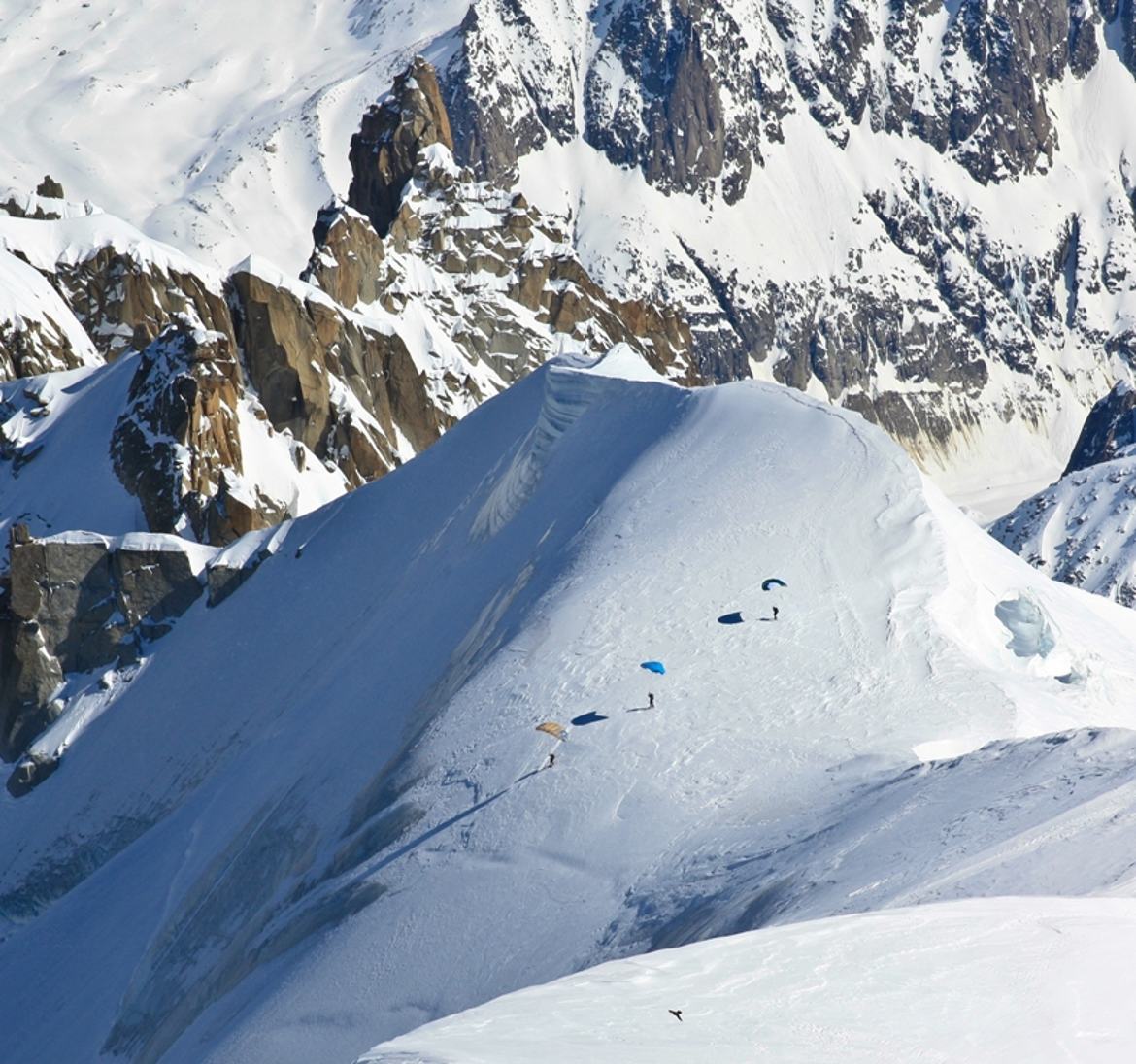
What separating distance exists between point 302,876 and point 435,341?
91.5 meters

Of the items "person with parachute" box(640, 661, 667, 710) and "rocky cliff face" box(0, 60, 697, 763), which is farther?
"rocky cliff face" box(0, 60, 697, 763)

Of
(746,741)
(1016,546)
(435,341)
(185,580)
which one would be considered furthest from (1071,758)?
(1016,546)

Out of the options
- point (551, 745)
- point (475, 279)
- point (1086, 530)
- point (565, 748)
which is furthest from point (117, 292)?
point (565, 748)

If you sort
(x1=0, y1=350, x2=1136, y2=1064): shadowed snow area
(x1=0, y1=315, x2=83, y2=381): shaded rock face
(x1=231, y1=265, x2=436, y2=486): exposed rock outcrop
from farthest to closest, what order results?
(x1=231, y1=265, x2=436, y2=486): exposed rock outcrop → (x1=0, y1=315, x2=83, y2=381): shaded rock face → (x1=0, y1=350, x2=1136, y2=1064): shadowed snow area

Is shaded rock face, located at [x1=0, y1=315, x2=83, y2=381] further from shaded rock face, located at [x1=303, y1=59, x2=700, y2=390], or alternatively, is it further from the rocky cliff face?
shaded rock face, located at [x1=303, y1=59, x2=700, y2=390]

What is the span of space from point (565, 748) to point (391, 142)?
141 m

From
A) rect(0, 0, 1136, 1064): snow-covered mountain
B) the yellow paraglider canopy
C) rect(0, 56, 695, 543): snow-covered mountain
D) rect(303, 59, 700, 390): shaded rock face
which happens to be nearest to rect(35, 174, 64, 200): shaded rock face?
rect(0, 56, 695, 543): snow-covered mountain

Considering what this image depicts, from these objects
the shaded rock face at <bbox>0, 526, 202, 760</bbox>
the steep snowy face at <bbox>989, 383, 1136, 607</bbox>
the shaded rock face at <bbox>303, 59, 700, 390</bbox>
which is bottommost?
the steep snowy face at <bbox>989, 383, 1136, 607</bbox>

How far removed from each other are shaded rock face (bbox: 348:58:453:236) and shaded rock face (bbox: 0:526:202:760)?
314 feet

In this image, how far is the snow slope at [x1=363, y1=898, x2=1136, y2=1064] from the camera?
24.1 meters

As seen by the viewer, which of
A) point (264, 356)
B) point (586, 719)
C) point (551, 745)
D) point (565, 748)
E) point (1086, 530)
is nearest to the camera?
point (565, 748)

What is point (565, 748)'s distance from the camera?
4366 centimetres

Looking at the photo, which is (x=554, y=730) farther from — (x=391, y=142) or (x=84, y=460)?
(x=391, y=142)

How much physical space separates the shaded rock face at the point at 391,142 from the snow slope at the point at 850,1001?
492ft
